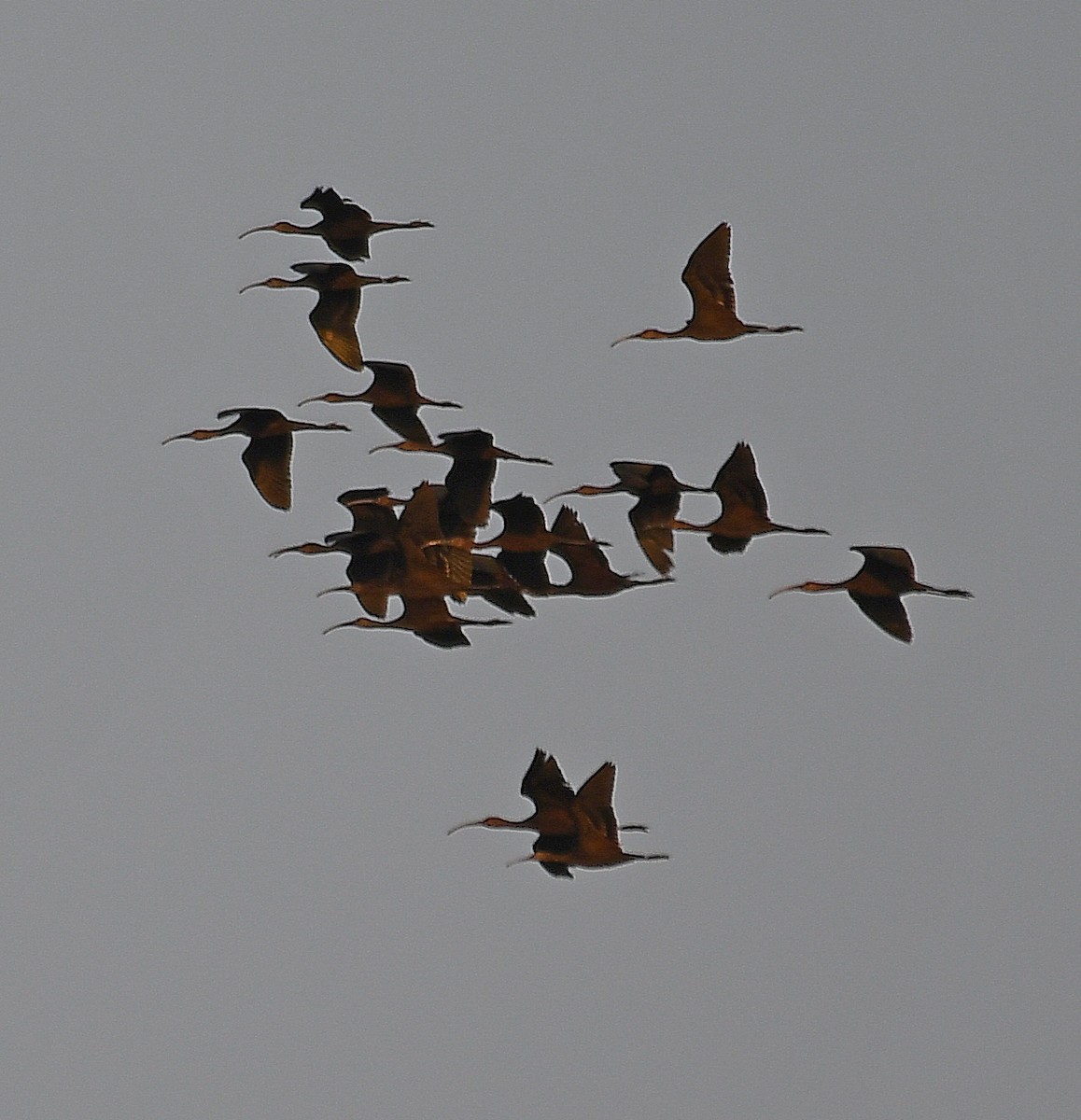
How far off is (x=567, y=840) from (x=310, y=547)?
214 inches

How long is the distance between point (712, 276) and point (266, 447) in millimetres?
6737

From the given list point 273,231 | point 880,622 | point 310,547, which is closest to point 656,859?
point 880,622

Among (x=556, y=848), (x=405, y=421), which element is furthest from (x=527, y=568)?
(x=556, y=848)

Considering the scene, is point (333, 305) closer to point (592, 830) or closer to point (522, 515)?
point (522, 515)

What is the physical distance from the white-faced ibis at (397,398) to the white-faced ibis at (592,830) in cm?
588

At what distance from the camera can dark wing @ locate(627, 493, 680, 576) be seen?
4000cm

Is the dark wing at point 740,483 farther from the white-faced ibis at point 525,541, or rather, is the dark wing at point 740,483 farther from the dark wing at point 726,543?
the white-faced ibis at point 525,541

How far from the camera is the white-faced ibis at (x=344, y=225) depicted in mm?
40062

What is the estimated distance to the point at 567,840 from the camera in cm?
3853

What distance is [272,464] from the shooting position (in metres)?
40.8

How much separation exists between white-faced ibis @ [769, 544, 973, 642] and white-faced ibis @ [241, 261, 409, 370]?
788cm

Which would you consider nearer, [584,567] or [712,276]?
[712,276]

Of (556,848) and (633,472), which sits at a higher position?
(633,472)

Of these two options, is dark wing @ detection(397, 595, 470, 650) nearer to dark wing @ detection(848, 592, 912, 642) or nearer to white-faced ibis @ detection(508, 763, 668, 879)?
white-faced ibis @ detection(508, 763, 668, 879)
